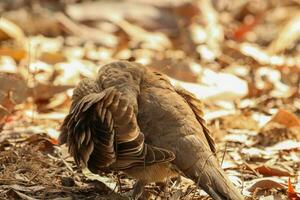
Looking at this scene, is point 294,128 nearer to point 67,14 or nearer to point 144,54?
point 144,54

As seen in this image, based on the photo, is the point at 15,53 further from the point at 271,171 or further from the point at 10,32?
the point at 271,171

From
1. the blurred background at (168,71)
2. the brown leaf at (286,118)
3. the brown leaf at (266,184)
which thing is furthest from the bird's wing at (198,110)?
the brown leaf at (286,118)

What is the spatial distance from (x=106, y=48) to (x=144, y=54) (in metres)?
0.59

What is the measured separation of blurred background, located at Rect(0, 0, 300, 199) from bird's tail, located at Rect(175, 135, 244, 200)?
25 centimetres

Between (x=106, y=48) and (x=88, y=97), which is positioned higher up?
(x=88, y=97)

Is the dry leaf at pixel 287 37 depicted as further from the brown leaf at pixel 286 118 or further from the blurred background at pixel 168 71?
the brown leaf at pixel 286 118

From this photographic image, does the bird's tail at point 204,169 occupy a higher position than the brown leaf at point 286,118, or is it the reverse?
the bird's tail at point 204,169

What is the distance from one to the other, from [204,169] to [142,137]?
16.2 inches

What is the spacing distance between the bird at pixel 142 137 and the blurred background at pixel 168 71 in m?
0.26

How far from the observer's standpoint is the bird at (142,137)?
190 inches

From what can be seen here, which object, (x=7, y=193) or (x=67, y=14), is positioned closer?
(x=7, y=193)

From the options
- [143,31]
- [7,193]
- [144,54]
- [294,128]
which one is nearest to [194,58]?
[144,54]

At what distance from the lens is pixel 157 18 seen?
10.4m

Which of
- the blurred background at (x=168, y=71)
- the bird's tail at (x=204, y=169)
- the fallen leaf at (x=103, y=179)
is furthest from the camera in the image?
the blurred background at (x=168, y=71)
